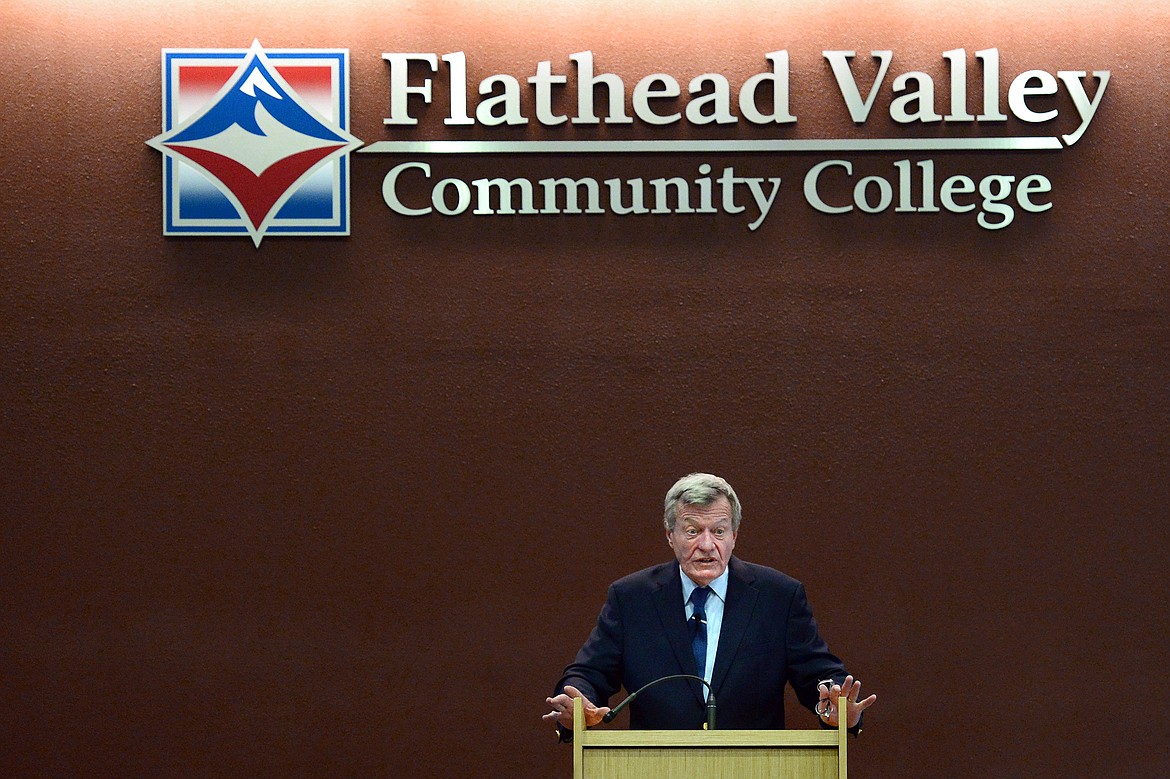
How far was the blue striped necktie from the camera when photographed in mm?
3393

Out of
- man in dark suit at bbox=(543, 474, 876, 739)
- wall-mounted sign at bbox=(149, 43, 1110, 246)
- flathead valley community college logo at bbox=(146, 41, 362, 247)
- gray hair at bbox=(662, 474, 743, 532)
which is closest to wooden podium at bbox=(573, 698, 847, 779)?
man in dark suit at bbox=(543, 474, 876, 739)

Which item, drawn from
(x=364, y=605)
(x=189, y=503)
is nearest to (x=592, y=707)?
(x=364, y=605)

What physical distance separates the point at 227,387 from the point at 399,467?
0.66 m

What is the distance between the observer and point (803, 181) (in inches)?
188

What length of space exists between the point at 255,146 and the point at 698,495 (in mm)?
2283

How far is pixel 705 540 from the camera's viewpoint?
3.40 m

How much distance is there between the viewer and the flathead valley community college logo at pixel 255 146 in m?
4.78

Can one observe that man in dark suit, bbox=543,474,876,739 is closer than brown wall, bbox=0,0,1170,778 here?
Yes

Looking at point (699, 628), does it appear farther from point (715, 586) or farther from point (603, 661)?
point (603, 661)

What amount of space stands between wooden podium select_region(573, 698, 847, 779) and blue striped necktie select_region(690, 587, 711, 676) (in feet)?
2.03

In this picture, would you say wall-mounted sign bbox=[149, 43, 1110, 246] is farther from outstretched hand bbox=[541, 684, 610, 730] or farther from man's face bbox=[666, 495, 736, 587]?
outstretched hand bbox=[541, 684, 610, 730]

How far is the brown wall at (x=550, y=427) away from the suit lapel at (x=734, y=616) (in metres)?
1.31

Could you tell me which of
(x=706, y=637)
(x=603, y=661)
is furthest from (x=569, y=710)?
(x=706, y=637)

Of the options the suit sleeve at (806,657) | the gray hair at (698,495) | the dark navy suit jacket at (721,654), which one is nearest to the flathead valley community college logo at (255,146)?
the gray hair at (698,495)
